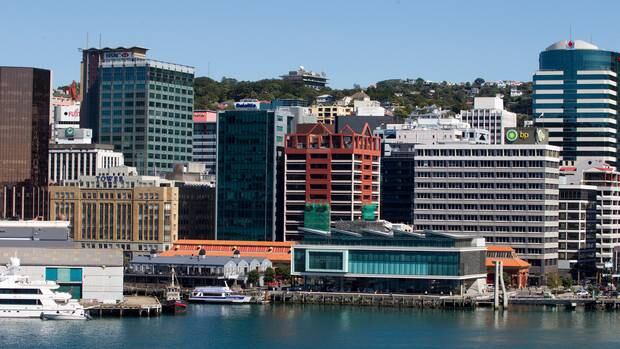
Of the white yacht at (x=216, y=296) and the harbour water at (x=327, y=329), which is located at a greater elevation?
the white yacht at (x=216, y=296)

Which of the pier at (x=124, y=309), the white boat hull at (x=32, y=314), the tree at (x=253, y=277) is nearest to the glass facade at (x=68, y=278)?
the pier at (x=124, y=309)

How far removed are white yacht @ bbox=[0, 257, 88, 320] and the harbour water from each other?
179cm

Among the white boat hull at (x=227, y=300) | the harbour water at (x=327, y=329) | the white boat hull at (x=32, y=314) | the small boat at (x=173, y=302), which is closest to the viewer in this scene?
the harbour water at (x=327, y=329)

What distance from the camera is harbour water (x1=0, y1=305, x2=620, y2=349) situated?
14075cm

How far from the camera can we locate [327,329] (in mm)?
153125

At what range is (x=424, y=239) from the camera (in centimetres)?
18800

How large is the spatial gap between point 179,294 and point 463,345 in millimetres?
50933

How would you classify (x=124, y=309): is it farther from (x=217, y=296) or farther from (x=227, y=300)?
(x=217, y=296)

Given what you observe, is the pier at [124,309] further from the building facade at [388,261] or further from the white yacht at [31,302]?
the building facade at [388,261]

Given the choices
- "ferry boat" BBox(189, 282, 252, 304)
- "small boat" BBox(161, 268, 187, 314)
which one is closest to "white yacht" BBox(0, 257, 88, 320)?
"small boat" BBox(161, 268, 187, 314)

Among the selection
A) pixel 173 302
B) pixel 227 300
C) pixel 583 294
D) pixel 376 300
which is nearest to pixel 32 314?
pixel 173 302

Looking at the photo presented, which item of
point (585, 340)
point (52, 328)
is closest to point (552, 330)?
point (585, 340)

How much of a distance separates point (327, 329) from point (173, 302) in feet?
78.2

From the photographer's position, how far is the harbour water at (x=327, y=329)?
462 ft
